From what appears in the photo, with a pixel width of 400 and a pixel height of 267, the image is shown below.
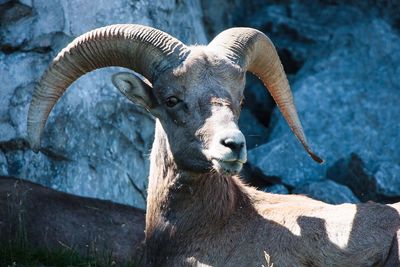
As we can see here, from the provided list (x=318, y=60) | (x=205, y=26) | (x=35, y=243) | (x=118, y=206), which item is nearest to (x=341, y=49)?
(x=318, y=60)

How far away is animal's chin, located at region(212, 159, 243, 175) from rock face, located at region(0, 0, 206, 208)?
16.8 feet

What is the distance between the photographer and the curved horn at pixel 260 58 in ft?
37.8

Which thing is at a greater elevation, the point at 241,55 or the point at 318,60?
the point at 241,55

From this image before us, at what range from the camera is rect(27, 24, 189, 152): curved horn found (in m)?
11.2

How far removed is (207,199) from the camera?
11.3 m

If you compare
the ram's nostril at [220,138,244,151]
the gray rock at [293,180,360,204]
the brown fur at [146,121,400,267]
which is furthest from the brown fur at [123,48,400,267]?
the gray rock at [293,180,360,204]

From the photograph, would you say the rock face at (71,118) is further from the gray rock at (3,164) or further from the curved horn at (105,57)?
the curved horn at (105,57)

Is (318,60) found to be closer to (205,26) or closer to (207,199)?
(205,26)

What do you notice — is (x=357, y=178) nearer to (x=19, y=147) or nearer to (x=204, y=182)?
(x=19, y=147)

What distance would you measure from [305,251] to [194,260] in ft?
3.79

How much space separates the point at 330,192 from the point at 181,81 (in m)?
4.93

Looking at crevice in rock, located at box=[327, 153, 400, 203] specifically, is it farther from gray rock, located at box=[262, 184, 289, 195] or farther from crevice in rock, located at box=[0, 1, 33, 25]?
crevice in rock, located at box=[0, 1, 33, 25]

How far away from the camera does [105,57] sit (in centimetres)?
1162

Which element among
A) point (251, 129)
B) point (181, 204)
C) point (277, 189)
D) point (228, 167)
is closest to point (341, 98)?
point (251, 129)
